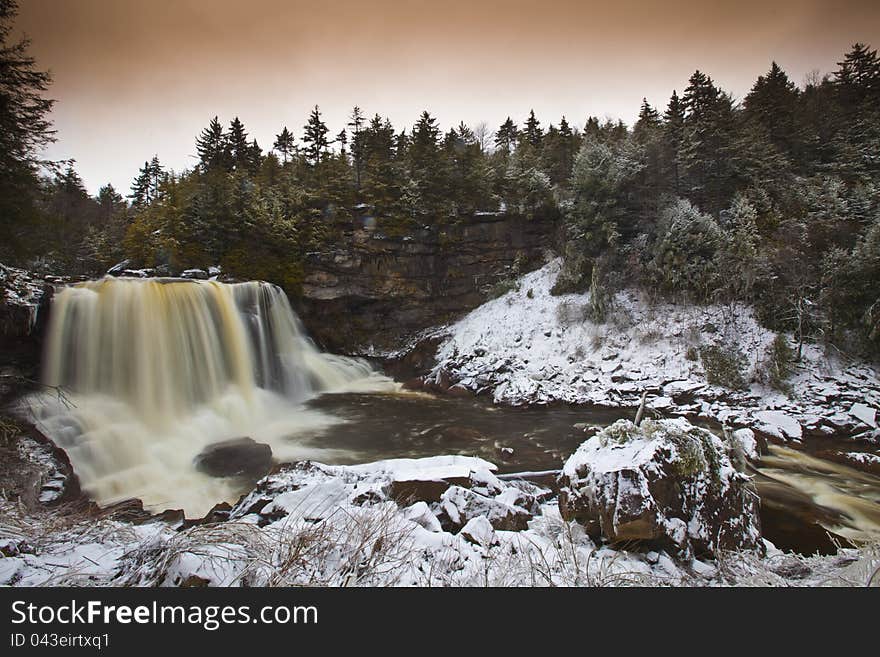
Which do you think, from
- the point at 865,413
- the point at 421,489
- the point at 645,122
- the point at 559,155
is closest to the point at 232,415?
the point at 421,489

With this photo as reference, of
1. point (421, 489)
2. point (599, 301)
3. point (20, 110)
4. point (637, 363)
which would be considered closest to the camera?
point (421, 489)

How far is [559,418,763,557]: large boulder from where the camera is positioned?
11.1 ft

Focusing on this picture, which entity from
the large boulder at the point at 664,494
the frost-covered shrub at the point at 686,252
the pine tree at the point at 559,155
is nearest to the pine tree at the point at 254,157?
the pine tree at the point at 559,155

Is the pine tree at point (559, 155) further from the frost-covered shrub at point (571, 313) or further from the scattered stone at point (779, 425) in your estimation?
the scattered stone at point (779, 425)

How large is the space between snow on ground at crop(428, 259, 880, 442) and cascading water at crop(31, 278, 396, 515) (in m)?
7.59

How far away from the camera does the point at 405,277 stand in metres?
19.8

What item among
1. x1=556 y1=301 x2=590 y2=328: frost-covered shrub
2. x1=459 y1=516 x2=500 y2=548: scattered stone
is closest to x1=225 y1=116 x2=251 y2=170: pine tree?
x1=556 y1=301 x2=590 y2=328: frost-covered shrub

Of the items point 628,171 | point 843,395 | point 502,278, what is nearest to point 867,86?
point 628,171

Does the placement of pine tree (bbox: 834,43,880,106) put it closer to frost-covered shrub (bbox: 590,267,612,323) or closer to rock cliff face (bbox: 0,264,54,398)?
frost-covered shrub (bbox: 590,267,612,323)

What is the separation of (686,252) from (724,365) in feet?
17.6

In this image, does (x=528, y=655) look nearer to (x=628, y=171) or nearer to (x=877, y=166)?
(x=628, y=171)

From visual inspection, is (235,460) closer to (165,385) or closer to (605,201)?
(165,385)

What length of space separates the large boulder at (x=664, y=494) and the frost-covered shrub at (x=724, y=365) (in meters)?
9.21

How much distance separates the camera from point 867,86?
16.6 metres
